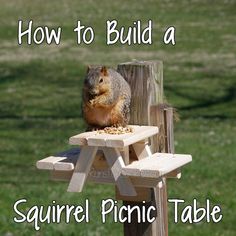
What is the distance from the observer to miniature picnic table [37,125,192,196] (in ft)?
15.7

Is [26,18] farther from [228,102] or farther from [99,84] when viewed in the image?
[99,84]

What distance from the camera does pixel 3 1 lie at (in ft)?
110

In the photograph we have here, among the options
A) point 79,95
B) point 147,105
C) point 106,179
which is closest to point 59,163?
point 106,179

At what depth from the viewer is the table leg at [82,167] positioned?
491cm

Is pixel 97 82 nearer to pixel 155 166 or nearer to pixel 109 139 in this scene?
pixel 109 139

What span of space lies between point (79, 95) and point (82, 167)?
12411 mm

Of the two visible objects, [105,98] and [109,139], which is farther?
[105,98]

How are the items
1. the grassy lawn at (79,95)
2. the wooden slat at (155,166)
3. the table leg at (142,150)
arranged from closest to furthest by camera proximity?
the wooden slat at (155,166) < the table leg at (142,150) < the grassy lawn at (79,95)

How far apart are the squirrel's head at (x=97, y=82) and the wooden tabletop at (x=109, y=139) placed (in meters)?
0.18

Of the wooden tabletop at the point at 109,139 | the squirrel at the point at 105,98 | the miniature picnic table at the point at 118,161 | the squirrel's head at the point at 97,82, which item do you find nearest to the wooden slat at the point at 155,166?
the miniature picnic table at the point at 118,161

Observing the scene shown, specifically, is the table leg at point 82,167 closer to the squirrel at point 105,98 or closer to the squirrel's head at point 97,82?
the squirrel at point 105,98

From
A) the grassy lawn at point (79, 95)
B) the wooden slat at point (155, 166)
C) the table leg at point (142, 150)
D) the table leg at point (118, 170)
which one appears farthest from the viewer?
the grassy lawn at point (79, 95)

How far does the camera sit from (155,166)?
4809mm

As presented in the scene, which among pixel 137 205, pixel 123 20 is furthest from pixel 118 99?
pixel 123 20
